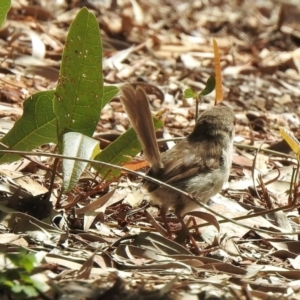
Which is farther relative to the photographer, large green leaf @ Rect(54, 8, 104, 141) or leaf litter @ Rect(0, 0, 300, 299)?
large green leaf @ Rect(54, 8, 104, 141)

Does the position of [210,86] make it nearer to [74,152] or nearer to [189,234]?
[189,234]

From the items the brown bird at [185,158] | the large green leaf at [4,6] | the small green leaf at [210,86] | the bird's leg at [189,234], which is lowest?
the bird's leg at [189,234]

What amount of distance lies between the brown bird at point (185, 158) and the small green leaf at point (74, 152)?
1.13 feet

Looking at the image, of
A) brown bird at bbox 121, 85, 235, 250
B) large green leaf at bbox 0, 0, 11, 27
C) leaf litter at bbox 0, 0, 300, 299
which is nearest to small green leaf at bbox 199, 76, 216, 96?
brown bird at bbox 121, 85, 235, 250

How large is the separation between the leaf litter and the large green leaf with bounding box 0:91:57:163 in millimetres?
250

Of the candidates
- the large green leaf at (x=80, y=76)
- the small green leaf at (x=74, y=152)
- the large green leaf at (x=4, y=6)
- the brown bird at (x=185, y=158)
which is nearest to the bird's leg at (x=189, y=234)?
the brown bird at (x=185, y=158)

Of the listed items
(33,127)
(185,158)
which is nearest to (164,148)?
(185,158)

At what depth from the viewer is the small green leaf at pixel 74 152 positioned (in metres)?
3.93

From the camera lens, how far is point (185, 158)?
4625 millimetres

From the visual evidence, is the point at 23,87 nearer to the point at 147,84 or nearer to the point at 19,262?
the point at 147,84

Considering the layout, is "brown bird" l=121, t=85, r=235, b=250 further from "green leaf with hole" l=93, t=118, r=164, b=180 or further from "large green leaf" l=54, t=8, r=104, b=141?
"large green leaf" l=54, t=8, r=104, b=141

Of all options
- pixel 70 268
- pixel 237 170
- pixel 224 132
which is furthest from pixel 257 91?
pixel 70 268

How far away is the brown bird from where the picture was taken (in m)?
4.23

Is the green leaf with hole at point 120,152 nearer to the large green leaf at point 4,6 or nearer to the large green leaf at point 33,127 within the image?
the large green leaf at point 33,127
